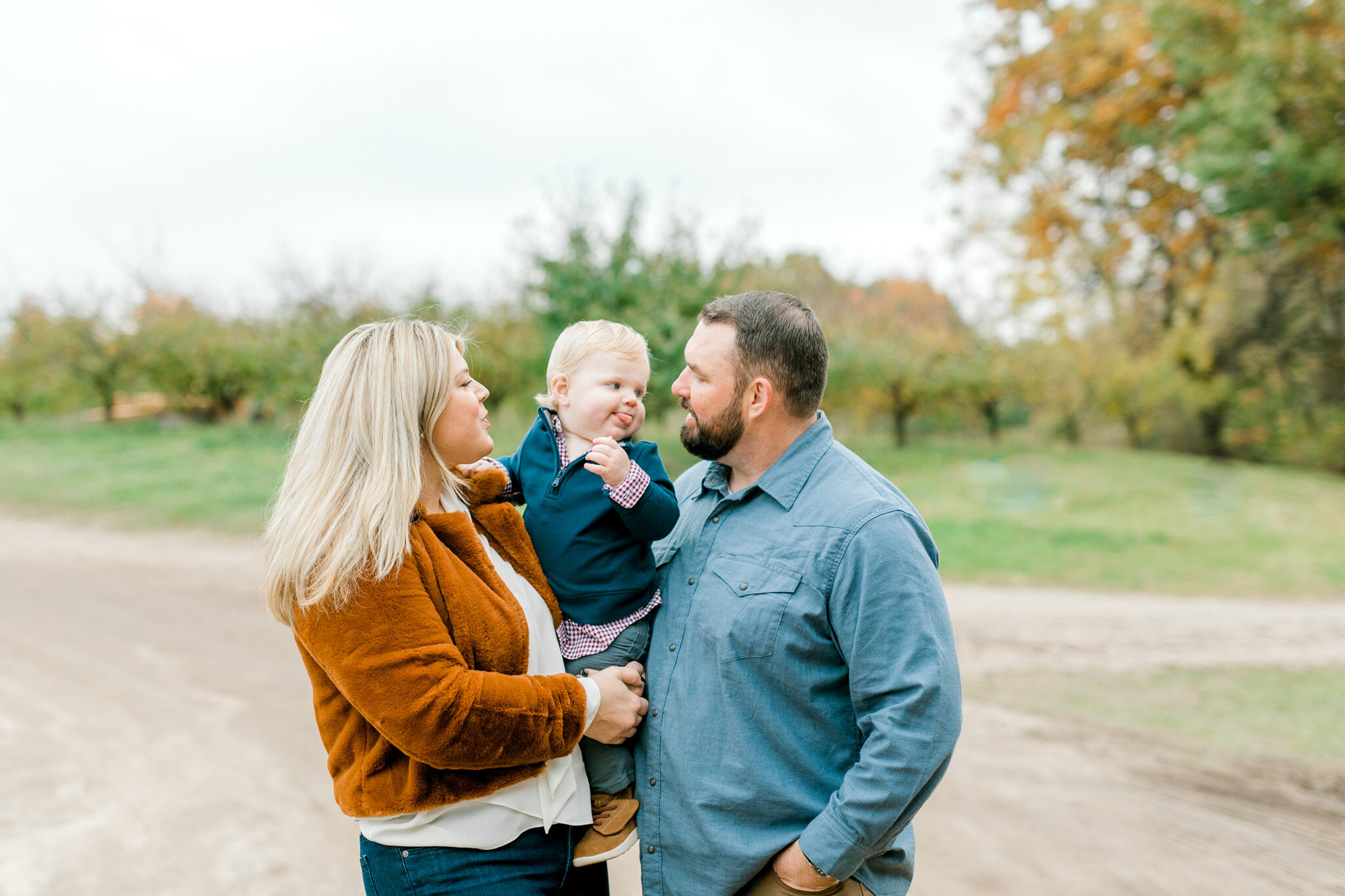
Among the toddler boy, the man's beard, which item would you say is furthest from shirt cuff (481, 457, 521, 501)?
the man's beard

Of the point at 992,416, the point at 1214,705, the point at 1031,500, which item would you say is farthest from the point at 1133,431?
the point at 1214,705

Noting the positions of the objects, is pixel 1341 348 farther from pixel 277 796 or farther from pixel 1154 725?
pixel 277 796

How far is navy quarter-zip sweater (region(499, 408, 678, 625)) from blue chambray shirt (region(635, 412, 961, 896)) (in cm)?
13

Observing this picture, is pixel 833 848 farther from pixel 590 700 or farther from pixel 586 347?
pixel 586 347

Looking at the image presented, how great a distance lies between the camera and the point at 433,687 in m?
1.68

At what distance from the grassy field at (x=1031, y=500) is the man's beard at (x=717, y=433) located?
8.96 metres

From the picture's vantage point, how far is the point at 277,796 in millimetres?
4652

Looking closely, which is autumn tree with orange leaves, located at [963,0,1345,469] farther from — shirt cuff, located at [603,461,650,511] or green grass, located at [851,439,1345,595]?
shirt cuff, located at [603,461,650,511]

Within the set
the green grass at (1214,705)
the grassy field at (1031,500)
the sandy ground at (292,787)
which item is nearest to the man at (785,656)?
the sandy ground at (292,787)

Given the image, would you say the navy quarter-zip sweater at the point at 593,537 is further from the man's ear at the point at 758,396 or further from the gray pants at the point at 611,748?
the man's ear at the point at 758,396

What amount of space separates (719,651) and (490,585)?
553mm

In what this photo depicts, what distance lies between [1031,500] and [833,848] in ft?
52.8

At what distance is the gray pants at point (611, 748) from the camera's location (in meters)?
2.12

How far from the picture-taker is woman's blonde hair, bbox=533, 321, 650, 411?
7.70 ft
